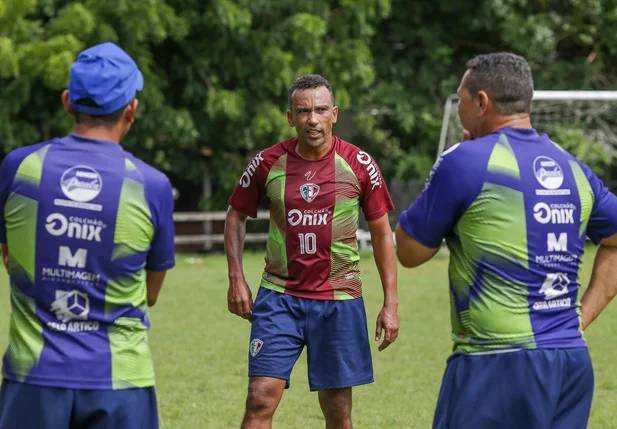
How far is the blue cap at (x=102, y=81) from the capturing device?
12.6ft

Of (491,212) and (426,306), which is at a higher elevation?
(491,212)

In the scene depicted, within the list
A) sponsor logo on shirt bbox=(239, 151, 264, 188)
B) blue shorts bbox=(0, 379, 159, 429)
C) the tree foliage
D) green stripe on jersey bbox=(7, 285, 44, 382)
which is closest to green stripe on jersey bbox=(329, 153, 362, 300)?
sponsor logo on shirt bbox=(239, 151, 264, 188)

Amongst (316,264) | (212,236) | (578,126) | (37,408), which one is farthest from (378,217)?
(578,126)

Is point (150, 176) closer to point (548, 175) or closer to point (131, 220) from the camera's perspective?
point (131, 220)

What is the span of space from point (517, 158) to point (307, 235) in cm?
207

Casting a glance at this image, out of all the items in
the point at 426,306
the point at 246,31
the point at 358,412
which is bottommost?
the point at 426,306

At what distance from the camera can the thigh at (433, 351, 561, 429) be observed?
4043 millimetres

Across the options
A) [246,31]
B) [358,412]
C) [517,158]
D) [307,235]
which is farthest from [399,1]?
[517,158]

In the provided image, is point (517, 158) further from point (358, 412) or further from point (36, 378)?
point (358, 412)

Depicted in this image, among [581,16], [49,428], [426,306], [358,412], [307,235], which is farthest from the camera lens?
[581,16]

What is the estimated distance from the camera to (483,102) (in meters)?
4.16

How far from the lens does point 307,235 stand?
6.00 metres

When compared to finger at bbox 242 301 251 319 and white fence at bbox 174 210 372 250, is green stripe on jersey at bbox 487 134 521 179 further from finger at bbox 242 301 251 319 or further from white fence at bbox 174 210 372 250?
white fence at bbox 174 210 372 250

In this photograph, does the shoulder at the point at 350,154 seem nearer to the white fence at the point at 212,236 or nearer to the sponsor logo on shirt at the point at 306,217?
the sponsor logo on shirt at the point at 306,217
